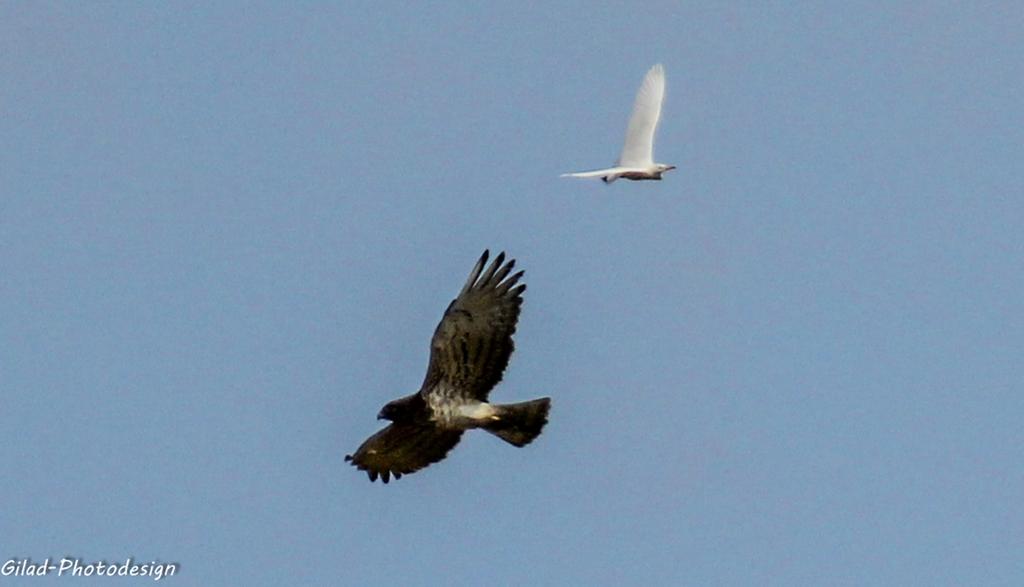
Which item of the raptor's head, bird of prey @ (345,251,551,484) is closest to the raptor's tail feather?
bird of prey @ (345,251,551,484)

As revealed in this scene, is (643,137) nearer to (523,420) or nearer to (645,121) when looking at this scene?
(645,121)

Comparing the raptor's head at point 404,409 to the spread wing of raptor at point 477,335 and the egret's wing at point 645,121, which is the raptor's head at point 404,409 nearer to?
the spread wing of raptor at point 477,335

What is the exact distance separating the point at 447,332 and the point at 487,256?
2.80ft

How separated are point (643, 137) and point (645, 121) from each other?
269mm

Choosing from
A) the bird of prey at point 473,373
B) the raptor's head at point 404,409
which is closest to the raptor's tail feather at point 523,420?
the bird of prey at point 473,373

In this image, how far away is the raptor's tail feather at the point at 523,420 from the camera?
21.3m

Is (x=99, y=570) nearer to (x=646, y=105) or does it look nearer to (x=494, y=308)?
(x=494, y=308)

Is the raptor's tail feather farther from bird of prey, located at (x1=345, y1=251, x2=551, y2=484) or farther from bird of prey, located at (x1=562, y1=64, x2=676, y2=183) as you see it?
bird of prey, located at (x1=562, y1=64, x2=676, y2=183)

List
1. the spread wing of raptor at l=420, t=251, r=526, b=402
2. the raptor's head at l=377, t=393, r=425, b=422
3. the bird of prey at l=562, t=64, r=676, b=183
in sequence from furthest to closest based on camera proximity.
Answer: the bird of prey at l=562, t=64, r=676, b=183
the raptor's head at l=377, t=393, r=425, b=422
the spread wing of raptor at l=420, t=251, r=526, b=402

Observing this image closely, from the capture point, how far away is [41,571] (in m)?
21.9

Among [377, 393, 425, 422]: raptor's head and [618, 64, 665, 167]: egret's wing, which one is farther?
[618, 64, 665, 167]: egret's wing

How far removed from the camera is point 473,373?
→ 21031 millimetres

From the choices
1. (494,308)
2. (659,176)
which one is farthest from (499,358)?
(659,176)

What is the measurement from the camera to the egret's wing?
24.9m
